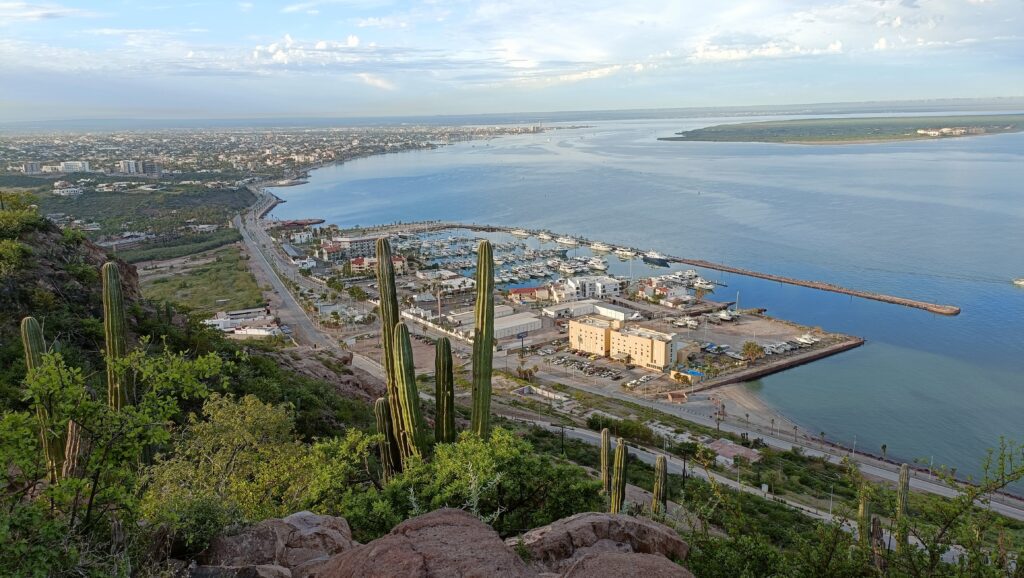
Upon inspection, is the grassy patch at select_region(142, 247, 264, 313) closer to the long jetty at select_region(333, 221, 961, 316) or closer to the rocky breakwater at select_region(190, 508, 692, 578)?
the long jetty at select_region(333, 221, 961, 316)

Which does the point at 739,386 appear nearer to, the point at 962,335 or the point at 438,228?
the point at 962,335

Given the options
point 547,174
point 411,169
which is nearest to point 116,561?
point 547,174

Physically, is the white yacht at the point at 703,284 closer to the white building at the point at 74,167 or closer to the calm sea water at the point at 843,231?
the calm sea water at the point at 843,231

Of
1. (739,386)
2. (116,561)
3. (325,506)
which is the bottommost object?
(739,386)

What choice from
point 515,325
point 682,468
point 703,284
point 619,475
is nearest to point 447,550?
point 619,475

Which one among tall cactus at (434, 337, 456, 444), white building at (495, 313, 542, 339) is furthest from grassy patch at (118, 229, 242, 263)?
tall cactus at (434, 337, 456, 444)

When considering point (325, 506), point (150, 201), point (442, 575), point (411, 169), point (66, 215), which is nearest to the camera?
point (442, 575)

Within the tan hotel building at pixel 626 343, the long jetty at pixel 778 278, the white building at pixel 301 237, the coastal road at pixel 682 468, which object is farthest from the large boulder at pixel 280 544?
the white building at pixel 301 237
